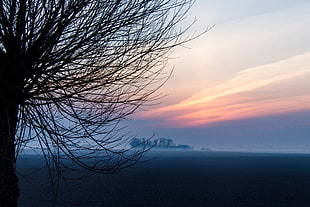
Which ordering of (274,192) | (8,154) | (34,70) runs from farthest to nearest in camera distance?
(274,192) < (8,154) < (34,70)

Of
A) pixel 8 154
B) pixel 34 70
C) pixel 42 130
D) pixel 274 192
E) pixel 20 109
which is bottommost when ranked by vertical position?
pixel 274 192

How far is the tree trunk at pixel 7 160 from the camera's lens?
16.6 ft

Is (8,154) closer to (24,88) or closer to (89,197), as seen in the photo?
(24,88)

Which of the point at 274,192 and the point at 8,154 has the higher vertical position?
the point at 8,154

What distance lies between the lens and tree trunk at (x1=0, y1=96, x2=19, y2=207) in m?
5.07

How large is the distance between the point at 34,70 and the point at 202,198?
952 inches

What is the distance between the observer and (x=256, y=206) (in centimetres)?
2381

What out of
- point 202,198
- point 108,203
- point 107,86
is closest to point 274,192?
point 202,198

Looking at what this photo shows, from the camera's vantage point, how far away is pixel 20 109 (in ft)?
17.5

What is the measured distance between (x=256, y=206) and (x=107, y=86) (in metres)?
21.3

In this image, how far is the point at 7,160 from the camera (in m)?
5.05

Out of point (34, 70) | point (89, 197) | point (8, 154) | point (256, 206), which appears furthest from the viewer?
point (89, 197)

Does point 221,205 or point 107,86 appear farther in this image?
point 221,205

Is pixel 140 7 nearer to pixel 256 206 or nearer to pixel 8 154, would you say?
pixel 8 154
